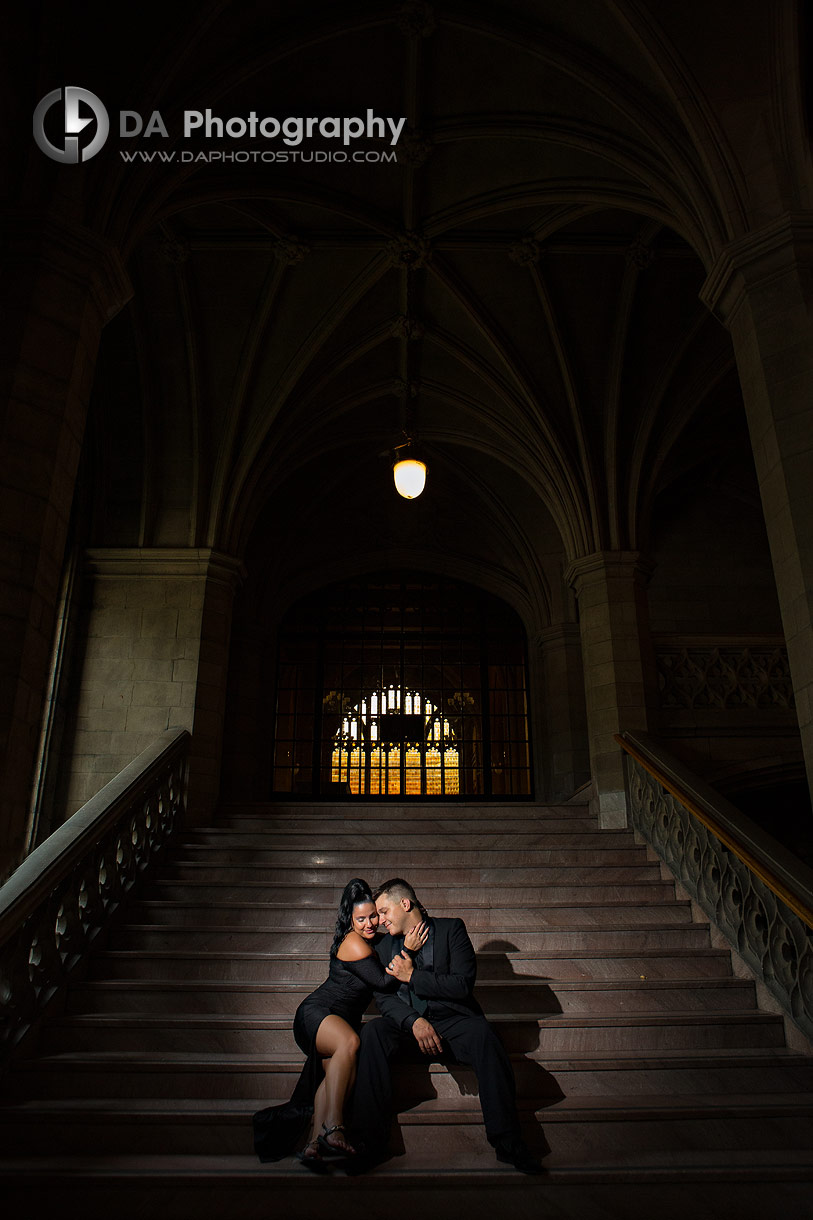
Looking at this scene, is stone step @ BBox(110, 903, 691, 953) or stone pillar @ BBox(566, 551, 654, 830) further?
stone pillar @ BBox(566, 551, 654, 830)

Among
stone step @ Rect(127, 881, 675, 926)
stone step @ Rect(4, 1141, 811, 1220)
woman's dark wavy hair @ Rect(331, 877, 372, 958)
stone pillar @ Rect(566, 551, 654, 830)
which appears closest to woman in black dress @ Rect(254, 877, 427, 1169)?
woman's dark wavy hair @ Rect(331, 877, 372, 958)

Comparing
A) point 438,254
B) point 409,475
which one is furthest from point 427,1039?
point 438,254

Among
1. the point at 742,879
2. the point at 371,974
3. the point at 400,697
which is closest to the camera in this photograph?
the point at 371,974

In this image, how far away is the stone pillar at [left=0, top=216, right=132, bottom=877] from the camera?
14.3 feet

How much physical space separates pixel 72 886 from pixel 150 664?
160 inches

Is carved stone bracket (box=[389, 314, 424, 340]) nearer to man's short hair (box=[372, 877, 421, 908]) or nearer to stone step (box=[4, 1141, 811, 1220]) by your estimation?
man's short hair (box=[372, 877, 421, 908])

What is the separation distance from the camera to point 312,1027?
11.4ft

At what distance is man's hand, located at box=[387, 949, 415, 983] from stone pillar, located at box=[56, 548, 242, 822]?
4626 millimetres

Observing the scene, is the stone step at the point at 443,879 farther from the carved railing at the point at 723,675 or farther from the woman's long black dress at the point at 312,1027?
the carved railing at the point at 723,675

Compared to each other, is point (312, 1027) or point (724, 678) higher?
point (724, 678)

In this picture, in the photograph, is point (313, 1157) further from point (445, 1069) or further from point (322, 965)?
point (322, 965)

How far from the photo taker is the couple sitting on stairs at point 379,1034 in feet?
10.6

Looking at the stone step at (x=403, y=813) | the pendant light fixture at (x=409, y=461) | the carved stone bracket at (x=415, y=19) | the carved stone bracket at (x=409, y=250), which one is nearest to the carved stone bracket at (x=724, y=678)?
the stone step at (x=403, y=813)

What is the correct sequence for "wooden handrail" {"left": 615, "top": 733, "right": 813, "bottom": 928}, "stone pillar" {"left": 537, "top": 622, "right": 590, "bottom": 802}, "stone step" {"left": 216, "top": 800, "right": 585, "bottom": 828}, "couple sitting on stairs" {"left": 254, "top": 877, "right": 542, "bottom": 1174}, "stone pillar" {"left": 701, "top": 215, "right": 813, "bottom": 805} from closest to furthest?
"couple sitting on stairs" {"left": 254, "top": 877, "right": 542, "bottom": 1174} → "wooden handrail" {"left": 615, "top": 733, "right": 813, "bottom": 928} → "stone pillar" {"left": 701, "top": 215, "right": 813, "bottom": 805} → "stone step" {"left": 216, "top": 800, "right": 585, "bottom": 828} → "stone pillar" {"left": 537, "top": 622, "right": 590, "bottom": 802}
